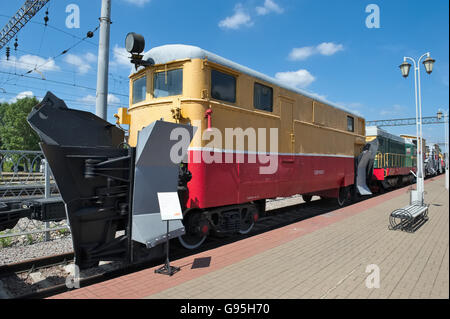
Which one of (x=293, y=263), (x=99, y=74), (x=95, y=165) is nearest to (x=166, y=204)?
(x=95, y=165)

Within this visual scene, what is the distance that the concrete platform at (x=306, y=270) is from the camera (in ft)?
12.4

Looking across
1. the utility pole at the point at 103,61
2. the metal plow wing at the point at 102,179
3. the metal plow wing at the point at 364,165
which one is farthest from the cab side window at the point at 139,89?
the metal plow wing at the point at 364,165

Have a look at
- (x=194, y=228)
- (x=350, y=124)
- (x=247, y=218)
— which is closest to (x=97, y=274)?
(x=194, y=228)

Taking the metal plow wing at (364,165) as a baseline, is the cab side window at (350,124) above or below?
above

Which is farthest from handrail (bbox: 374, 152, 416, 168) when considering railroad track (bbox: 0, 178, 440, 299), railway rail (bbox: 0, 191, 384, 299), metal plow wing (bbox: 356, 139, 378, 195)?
railway rail (bbox: 0, 191, 384, 299)

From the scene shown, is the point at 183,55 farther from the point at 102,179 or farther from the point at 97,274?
the point at 97,274

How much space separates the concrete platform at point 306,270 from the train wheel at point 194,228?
36 cm

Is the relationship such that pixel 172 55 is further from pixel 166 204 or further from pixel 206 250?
pixel 206 250

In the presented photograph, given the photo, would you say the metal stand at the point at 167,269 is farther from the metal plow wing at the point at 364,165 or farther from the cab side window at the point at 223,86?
the metal plow wing at the point at 364,165

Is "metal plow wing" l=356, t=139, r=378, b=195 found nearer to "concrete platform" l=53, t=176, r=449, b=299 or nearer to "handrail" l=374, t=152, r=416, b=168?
"handrail" l=374, t=152, r=416, b=168

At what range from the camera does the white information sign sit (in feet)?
13.8

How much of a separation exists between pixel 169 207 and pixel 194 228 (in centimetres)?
127

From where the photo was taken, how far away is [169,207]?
4309mm

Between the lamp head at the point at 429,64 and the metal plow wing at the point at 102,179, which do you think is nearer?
the metal plow wing at the point at 102,179
